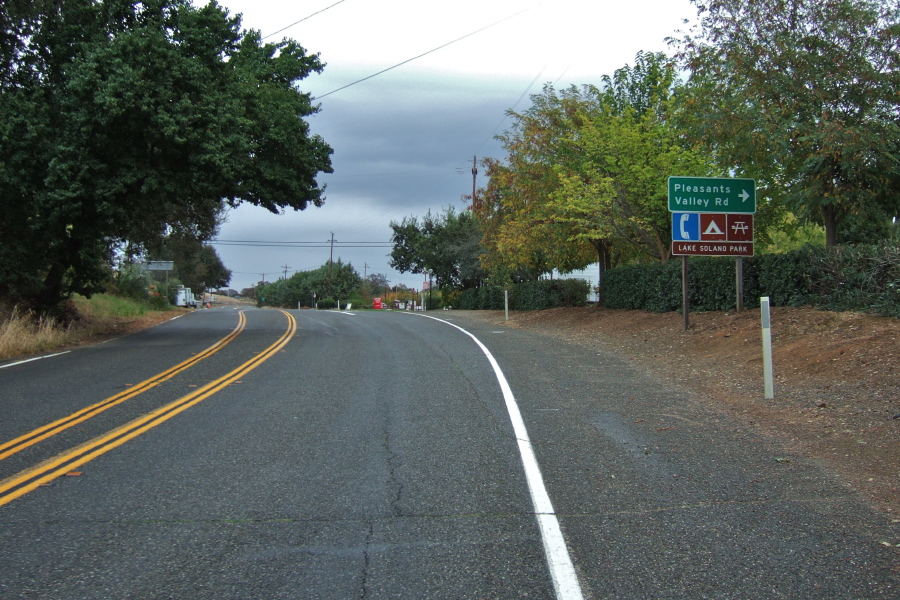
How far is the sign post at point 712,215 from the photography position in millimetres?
16000

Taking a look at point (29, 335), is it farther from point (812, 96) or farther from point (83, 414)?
point (812, 96)

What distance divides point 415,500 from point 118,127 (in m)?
15.7

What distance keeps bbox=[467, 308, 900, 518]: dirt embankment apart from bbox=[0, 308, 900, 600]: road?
44 cm

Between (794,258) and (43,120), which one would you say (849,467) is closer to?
(794,258)

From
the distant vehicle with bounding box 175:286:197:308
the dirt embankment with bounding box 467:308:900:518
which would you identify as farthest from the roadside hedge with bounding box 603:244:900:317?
the distant vehicle with bounding box 175:286:197:308

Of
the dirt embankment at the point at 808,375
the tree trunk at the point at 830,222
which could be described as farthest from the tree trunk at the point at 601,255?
the tree trunk at the point at 830,222

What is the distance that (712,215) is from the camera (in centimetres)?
1609

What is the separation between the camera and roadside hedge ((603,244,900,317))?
12852 mm

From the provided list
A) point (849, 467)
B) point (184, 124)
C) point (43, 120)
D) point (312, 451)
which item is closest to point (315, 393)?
point (312, 451)

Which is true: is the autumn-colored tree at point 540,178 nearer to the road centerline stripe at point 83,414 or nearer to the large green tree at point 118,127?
the large green tree at point 118,127

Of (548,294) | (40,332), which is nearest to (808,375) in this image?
(40,332)

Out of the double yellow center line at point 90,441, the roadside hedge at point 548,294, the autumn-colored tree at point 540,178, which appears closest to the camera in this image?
the double yellow center line at point 90,441

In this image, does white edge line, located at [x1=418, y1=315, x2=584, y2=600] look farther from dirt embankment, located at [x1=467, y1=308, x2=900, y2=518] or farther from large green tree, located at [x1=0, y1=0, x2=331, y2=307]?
large green tree, located at [x1=0, y1=0, x2=331, y2=307]

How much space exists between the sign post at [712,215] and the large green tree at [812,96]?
815mm
